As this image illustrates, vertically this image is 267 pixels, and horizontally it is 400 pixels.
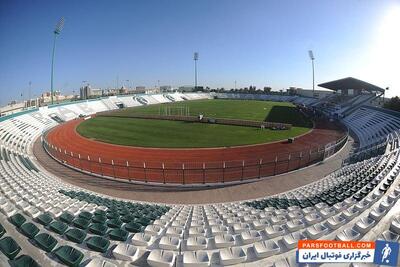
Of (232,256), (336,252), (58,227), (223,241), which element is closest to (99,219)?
(58,227)

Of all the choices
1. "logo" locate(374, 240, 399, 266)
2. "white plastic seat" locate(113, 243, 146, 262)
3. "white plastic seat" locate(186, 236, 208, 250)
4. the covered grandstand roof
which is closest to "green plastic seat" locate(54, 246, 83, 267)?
"white plastic seat" locate(113, 243, 146, 262)

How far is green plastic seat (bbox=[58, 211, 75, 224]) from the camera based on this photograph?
36.4 feet

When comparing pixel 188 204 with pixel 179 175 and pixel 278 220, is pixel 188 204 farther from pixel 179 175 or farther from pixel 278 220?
pixel 278 220

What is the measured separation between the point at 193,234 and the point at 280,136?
100 feet

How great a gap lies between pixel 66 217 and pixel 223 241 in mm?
7476

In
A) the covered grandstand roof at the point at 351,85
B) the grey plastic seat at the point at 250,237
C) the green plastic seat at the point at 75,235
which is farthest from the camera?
the covered grandstand roof at the point at 351,85

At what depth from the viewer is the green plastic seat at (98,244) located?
8.43 metres

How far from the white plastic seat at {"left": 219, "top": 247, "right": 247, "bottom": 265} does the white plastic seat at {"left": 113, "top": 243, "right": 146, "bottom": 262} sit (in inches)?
110

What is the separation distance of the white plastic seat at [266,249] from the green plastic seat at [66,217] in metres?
8.30

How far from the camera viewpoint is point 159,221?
39.7ft

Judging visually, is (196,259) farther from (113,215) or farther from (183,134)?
(183,134)

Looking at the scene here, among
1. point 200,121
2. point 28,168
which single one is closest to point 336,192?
point 28,168

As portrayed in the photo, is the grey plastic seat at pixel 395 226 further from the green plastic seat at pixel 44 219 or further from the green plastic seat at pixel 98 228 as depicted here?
the green plastic seat at pixel 44 219

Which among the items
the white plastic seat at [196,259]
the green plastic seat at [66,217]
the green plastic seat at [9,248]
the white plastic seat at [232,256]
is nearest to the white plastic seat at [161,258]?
the white plastic seat at [196,259]
